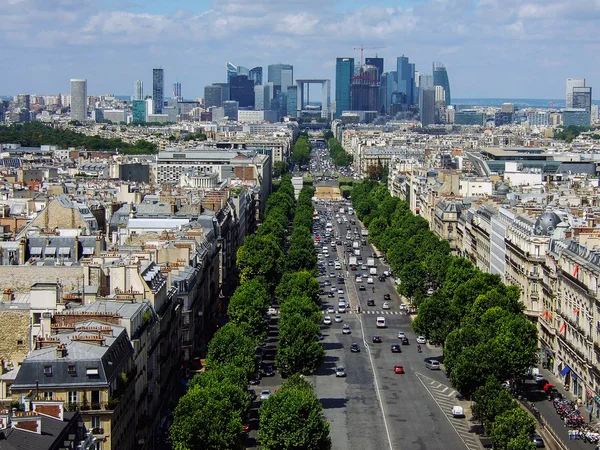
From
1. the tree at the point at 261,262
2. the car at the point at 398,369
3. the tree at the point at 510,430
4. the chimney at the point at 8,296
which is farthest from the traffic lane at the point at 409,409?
the chimney at the point at 8,296

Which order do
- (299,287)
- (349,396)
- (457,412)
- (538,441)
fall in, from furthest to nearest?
(299,287) < (349,396) < (457,412) < (538,441)

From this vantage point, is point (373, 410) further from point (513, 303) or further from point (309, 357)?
point (513, 303)

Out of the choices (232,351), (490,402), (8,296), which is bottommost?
(490,402)

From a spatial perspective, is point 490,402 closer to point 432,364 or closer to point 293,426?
point 293,426

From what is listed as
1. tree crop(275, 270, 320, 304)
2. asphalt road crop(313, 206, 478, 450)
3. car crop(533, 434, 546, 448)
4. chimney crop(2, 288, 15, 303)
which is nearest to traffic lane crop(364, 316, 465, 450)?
asphalt road crop(313, 206, 478, 450)

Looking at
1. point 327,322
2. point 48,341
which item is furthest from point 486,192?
point 48,341

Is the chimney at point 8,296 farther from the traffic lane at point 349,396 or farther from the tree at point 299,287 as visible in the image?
the tree at point 299,287

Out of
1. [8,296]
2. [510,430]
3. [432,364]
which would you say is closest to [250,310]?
[432,364]
